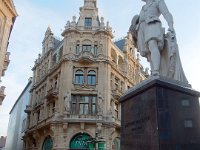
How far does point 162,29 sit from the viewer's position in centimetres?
700

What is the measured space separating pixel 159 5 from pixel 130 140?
3.55 metres

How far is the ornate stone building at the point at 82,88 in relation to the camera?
100ft

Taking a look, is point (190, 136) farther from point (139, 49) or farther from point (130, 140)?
point (139, 49)

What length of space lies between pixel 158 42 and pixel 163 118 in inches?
87.6

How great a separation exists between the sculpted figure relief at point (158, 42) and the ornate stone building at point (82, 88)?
20979mm

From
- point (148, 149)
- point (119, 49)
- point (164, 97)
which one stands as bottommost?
point (148, 149)

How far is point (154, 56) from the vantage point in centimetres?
677

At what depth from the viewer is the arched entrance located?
29.9 m

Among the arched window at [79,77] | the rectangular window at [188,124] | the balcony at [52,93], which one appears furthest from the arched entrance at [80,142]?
the rectangular window at [188,124]

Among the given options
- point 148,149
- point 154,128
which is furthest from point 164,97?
point 148,149

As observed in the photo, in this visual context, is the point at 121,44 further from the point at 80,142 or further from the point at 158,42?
the point at 158,42

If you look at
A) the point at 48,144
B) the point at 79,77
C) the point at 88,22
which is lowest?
the point at 48,144

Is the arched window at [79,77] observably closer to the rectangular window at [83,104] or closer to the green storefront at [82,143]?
the rectangular window at [83,104]

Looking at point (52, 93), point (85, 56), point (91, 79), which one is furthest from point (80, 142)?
point (85, 56)
